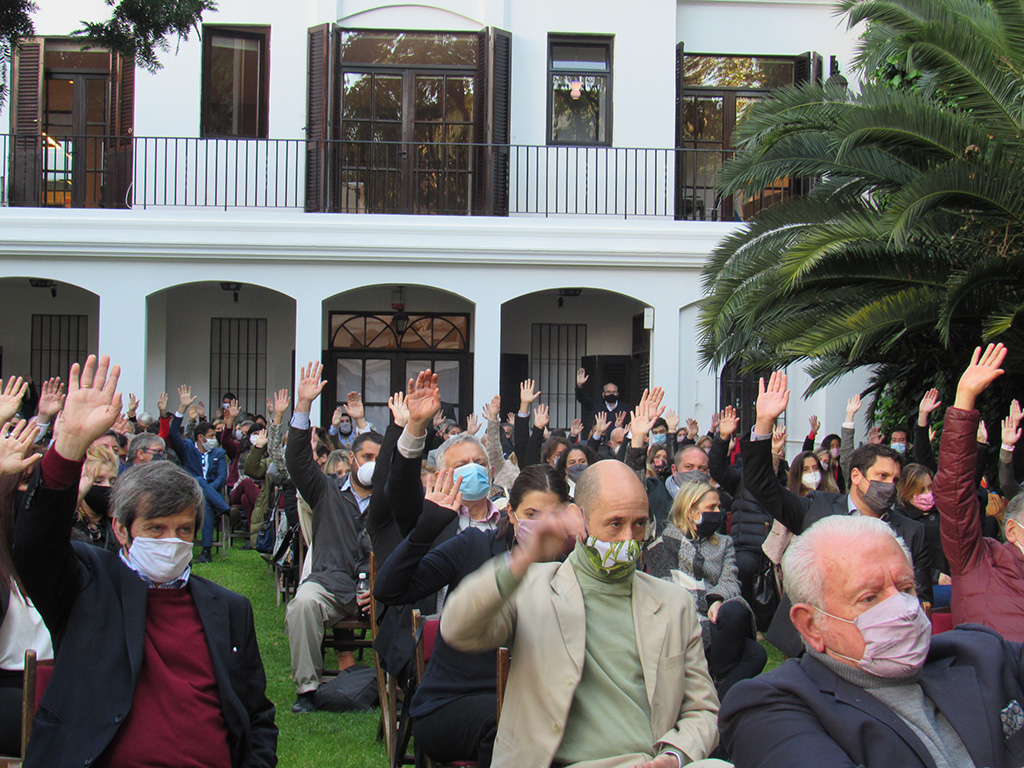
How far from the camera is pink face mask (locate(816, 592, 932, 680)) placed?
8.63 feet

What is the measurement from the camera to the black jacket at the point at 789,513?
5039mm

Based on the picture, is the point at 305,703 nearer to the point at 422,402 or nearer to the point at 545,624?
the point at 422,402

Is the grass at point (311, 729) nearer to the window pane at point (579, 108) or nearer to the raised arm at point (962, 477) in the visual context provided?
the raised arm at point (962, 477)

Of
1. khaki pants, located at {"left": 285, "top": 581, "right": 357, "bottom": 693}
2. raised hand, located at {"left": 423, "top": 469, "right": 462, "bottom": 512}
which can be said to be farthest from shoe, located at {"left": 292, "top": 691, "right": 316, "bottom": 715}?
raised hand, located at {"left": 423, "top": 469, "right": 462, "bottom": 512}

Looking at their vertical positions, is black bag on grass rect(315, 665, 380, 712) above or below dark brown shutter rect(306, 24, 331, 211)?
below

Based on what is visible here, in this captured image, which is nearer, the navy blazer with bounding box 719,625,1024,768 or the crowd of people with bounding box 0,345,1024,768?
the navy blazer with bounding box 719,625,1024,768

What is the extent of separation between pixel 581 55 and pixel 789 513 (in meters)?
12.6

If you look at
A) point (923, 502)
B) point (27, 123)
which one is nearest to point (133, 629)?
point (923, 502)

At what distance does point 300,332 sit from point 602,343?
5.34 meters

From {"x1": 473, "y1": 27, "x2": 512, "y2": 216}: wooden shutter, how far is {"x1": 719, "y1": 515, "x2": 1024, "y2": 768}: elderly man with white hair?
519 inches

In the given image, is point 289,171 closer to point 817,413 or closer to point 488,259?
point 488,259

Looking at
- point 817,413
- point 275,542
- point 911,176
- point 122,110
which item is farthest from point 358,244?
point 911,176

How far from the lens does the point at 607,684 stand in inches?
133

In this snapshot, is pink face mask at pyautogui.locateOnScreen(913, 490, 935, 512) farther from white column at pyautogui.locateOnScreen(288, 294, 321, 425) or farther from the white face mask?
white column at pyautogui.locateOnScreen(288, 294, 321, 425)
